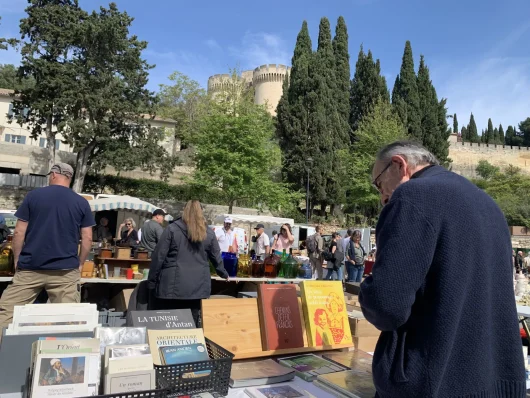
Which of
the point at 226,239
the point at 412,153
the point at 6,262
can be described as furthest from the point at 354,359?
the point at 226,239

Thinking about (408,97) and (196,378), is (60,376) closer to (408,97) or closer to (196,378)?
(196,378)

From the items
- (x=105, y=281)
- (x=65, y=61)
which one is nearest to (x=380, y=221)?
(x=105, y=281)

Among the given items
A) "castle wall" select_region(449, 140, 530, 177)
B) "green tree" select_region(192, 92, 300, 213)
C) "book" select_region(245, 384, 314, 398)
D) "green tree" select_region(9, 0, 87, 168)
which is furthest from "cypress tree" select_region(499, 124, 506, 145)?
"book" select_region(245, 384, 314, 398)

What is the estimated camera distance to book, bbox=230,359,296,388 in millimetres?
2076

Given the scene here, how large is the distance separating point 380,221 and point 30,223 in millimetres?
3128

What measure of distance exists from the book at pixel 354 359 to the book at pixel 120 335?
1.18 metres

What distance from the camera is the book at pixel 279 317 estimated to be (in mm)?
2531

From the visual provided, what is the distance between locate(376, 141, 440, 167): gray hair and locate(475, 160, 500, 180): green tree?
182 feet

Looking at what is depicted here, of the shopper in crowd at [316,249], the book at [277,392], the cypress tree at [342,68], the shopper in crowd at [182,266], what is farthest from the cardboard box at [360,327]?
the cypress tree at [342,68]

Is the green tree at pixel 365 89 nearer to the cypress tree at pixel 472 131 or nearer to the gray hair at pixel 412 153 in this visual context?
the gray hair at pixel 412 153

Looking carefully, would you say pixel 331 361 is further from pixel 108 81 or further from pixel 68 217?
pixel 108 81

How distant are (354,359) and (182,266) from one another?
5.62ft

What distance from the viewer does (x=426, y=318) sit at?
1.28 metres

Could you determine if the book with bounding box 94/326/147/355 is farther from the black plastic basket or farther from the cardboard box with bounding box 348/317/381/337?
the cardboard box with bounding box 348/317/381/337
